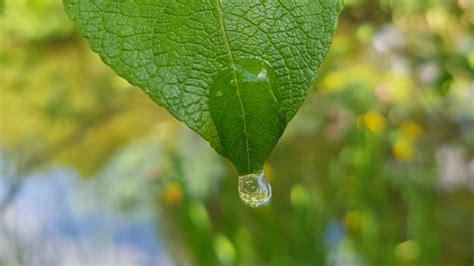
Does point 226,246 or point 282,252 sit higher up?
point 282,252

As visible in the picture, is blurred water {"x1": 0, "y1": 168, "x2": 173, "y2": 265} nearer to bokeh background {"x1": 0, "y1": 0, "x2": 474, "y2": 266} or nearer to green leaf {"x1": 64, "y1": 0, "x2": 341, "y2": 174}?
bokeh background {"x1": 0, "y1": 0, "x2": 474, "y2": 266}

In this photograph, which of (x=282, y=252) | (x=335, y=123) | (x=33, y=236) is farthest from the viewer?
(x=33, y=236)

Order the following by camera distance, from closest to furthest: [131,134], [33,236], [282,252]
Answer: [282,252] → [33,236] → [131,134]

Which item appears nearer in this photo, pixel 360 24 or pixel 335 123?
pixel 360 24

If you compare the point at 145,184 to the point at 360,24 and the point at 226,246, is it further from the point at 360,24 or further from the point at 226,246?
the point at 360,24

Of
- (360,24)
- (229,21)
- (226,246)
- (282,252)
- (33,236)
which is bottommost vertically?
(33,236)

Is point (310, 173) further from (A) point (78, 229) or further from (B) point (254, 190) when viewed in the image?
(B) point (254, 190)

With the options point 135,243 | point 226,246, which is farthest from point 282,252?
point 135,243
